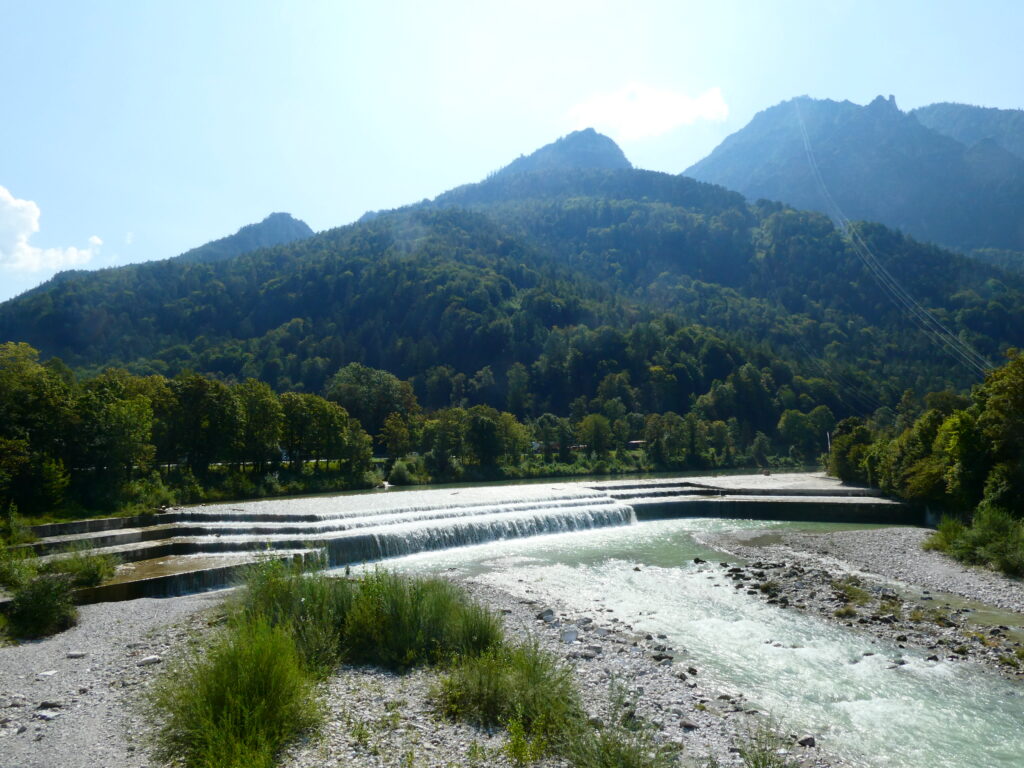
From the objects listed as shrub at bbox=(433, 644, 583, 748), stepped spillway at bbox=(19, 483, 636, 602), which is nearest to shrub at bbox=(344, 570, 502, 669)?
shrub at bbox=(433, 644, 583, 748)

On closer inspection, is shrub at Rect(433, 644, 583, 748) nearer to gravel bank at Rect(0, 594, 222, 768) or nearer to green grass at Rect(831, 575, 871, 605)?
gravel bank at Rect(0, 594, 222, 768)

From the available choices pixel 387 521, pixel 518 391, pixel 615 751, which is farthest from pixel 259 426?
pixel 518 391

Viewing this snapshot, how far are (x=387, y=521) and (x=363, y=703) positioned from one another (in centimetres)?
1739

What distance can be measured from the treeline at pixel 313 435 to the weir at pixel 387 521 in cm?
382

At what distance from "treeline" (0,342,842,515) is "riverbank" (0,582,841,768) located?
572 inches

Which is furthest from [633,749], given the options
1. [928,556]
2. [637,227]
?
[637,227]

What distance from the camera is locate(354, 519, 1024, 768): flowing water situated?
8.24 m

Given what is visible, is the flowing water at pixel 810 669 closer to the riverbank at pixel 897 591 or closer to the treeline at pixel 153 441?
the riverbank at pixel 897 591

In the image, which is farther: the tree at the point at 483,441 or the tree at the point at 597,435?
the tree at the point at 597,435

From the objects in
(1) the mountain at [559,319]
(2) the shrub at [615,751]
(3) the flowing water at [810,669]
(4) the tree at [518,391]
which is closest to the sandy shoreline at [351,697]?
(2) the shrub at [615,751]

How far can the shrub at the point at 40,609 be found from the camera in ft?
39.0

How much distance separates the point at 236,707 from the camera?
6.82m

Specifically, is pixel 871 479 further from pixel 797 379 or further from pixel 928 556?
pixel 797 379

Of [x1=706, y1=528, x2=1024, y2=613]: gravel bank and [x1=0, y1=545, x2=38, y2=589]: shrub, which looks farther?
[x1=706, y1=528, x2=1024, y2=613]: gravel bank
